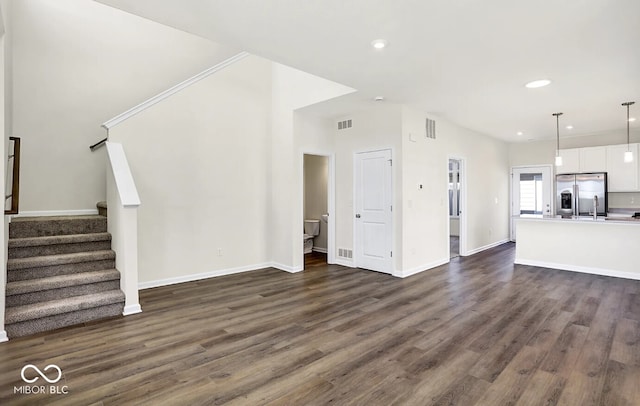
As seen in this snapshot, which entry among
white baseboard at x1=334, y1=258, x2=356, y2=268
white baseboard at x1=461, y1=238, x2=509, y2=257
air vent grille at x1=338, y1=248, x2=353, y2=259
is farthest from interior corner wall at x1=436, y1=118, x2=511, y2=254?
white baseboard at x1=334, y1=258, x2=356, y2=268

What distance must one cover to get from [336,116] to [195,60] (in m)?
2.72

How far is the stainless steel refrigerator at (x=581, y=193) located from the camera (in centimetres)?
682

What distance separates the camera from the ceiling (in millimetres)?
2434

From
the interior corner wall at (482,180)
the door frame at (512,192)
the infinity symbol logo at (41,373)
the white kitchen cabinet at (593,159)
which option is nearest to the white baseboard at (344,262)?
the interior corner wall at (482,180)

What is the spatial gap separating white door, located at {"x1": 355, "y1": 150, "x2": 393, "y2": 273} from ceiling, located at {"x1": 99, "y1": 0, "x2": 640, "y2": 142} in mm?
1092

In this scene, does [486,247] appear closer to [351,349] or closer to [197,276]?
[351,349]

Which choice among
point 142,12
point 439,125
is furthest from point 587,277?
point 142,12

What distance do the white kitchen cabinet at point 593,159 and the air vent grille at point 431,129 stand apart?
390 cm

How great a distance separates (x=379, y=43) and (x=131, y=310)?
3.68m

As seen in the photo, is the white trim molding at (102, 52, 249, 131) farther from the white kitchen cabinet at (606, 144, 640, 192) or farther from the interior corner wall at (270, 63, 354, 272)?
the white kitchen cabinet at (606, 144, 640, 192)

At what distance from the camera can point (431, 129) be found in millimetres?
5715

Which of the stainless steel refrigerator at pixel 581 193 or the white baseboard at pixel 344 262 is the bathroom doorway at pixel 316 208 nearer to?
the white baseboard at pixel 344 262

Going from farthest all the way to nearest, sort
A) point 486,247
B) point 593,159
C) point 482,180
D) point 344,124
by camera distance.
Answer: point 486,247 → point 482,180 → point 593,159 → point 344,124

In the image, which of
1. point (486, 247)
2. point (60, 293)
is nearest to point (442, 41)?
point (60, 293)
